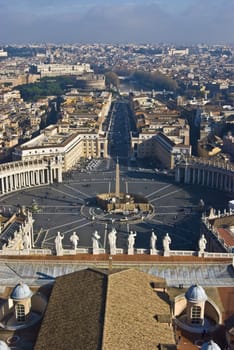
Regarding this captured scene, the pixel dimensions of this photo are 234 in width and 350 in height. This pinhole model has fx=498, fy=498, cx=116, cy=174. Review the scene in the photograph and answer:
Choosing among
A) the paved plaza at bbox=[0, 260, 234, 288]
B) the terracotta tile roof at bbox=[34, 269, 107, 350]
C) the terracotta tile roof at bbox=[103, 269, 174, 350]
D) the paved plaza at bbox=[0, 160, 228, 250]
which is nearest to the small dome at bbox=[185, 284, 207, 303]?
the terracotta tile roof at bbox=[103, 269, 174, 350]

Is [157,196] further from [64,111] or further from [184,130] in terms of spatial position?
[64,111]

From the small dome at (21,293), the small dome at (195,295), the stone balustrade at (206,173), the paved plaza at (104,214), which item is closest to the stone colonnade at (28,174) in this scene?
the paved plaza at (104,214)

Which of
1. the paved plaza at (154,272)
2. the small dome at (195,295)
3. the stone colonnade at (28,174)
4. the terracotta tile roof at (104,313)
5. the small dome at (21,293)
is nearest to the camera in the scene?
the terracotta tile roof at (104,313)

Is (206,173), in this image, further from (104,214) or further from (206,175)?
(104,214)

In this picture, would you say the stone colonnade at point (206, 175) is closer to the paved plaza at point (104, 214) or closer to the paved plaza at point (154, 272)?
the paved plaza at point (104, 214)

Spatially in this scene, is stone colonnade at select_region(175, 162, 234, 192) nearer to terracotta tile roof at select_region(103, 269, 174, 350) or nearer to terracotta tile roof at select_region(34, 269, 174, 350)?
terracotta tile roof at select_region(34, 269, 174, 350)

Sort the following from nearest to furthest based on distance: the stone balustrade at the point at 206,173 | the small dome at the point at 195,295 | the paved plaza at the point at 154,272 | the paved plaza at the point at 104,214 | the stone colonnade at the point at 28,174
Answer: the small dome at the point at 195,295 < the paved plaza at the point at 154,272 < the paved plaza at the point at 104,214 < the stone balustrade at the point at 206,173 < the stone colonnade at the point at 28,174

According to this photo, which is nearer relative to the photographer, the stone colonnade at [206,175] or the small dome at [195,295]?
the small dome at [195,295]
